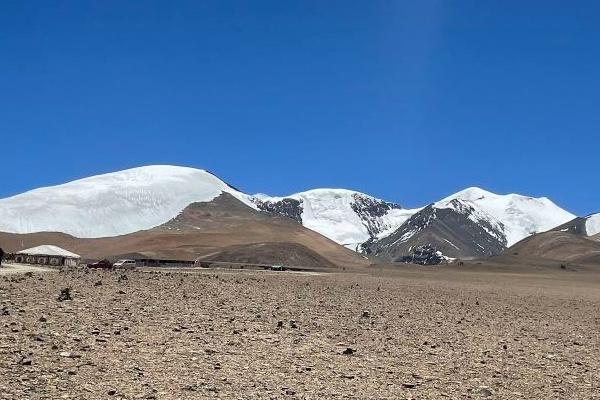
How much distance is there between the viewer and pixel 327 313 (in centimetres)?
2920

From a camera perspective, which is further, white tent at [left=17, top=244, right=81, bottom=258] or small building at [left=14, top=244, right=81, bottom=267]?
white tent at [left=17, top=244, right=81, bottom=258]

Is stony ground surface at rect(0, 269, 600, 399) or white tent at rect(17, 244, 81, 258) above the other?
white tent at rect(17, 244, 81, 258)

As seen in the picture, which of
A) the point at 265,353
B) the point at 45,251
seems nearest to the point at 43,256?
the point at 45,251

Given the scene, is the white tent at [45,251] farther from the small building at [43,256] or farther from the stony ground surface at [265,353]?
the stony ground surface at [265,353]

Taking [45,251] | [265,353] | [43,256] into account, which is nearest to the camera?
[265,353]

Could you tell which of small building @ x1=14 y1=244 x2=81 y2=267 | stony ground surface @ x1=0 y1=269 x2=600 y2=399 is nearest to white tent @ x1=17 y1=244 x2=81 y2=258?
small building @ x1=14 y1=244 x2=81 y2=267

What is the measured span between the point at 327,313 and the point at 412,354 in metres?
10.4

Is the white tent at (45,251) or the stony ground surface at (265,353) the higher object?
the white tent at (45,251)

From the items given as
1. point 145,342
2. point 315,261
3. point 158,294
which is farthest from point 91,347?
point 315,261

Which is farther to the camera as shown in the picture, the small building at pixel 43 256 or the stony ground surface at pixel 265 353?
the small building at pixel 43 256

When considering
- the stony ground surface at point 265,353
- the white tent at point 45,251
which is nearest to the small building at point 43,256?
the white tent at point 45,251

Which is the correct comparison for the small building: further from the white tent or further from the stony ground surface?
the stony ground surface

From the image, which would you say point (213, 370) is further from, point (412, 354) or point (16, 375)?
point (412, 354)

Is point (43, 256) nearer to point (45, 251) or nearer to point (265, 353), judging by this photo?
point (45, 251)
